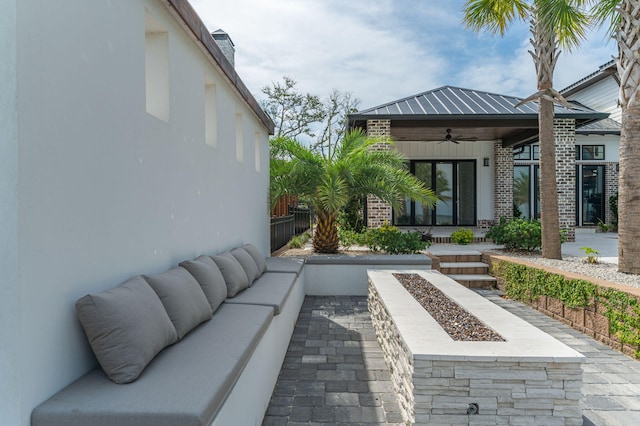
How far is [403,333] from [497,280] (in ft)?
17.7

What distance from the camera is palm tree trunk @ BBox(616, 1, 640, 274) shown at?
17.9ft

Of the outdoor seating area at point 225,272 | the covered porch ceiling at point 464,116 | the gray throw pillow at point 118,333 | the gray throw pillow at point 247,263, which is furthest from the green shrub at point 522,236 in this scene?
the gray throw pillow at point 118,333

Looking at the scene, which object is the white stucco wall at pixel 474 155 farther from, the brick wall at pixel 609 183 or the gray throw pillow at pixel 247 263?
the gray throw pillow at pixel 247 263

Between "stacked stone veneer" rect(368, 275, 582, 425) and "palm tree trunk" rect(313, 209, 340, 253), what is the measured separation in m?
5.49

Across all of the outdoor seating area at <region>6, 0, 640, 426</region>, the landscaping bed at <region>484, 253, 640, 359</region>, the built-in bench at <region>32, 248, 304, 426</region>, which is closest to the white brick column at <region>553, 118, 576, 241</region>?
the outdoor seating area at <region>6, 0, 640, 426</region>

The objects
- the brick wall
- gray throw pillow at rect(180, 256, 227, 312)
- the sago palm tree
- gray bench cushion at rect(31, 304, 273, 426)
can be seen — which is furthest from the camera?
the brick wall

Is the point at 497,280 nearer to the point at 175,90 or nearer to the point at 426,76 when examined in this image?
the point at 175,90

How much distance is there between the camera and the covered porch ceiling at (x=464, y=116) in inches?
389

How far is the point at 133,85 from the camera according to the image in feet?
9.17

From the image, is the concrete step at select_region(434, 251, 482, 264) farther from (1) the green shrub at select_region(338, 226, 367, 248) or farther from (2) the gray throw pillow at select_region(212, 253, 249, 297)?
(2) the gray throw pillow at select_region(212, 253, 249, 297)

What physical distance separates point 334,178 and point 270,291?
3519mm

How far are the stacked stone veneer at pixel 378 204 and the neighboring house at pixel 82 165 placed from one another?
6.27m

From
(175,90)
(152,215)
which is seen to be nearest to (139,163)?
(152,215)

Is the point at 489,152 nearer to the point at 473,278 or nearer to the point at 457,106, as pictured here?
the point at 457,106
